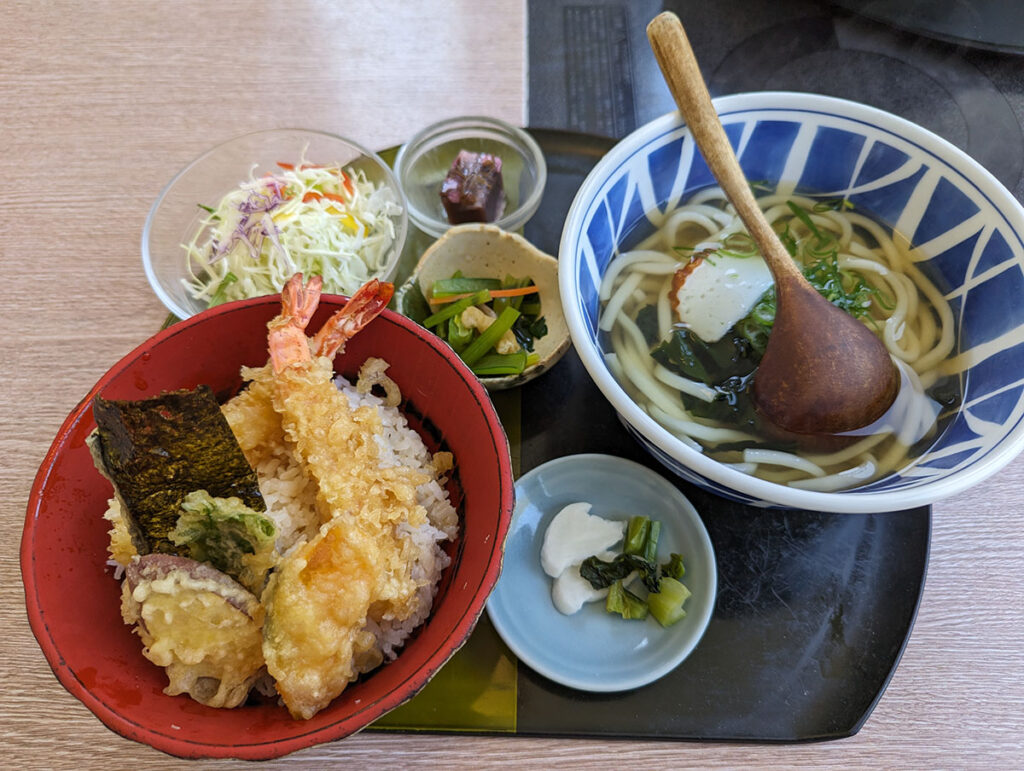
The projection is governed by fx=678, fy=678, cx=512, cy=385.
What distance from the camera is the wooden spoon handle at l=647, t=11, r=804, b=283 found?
1186mm

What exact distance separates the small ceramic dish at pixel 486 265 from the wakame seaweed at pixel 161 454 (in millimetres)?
590

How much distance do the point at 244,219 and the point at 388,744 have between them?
117cm

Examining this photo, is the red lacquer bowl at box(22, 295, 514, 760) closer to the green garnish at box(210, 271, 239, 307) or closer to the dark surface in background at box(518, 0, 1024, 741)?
the dark surface in background at box(518, 0, 1024, 741)

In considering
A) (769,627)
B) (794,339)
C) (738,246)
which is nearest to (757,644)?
(769,627)

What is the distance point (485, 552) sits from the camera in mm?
988

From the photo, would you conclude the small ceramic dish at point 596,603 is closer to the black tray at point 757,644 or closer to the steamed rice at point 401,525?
the black tray at point 757,644

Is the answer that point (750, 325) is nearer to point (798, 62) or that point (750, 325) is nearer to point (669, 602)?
point (669, 602)

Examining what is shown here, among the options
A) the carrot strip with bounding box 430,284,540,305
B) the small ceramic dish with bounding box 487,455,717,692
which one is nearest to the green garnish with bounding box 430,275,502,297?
the carrot strip with bounding box 430,284,540,305

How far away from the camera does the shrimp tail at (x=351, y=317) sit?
1131 mm

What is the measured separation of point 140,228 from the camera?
1.70 m

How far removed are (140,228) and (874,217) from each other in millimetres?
1705

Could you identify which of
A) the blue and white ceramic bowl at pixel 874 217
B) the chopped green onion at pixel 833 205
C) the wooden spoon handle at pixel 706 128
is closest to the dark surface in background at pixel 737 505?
the blue and white ceramic bowl at pixel 874 217

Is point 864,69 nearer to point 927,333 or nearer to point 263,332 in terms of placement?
point 927,333

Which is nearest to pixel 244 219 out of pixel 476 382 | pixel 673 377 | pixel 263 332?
pixel 263 332
